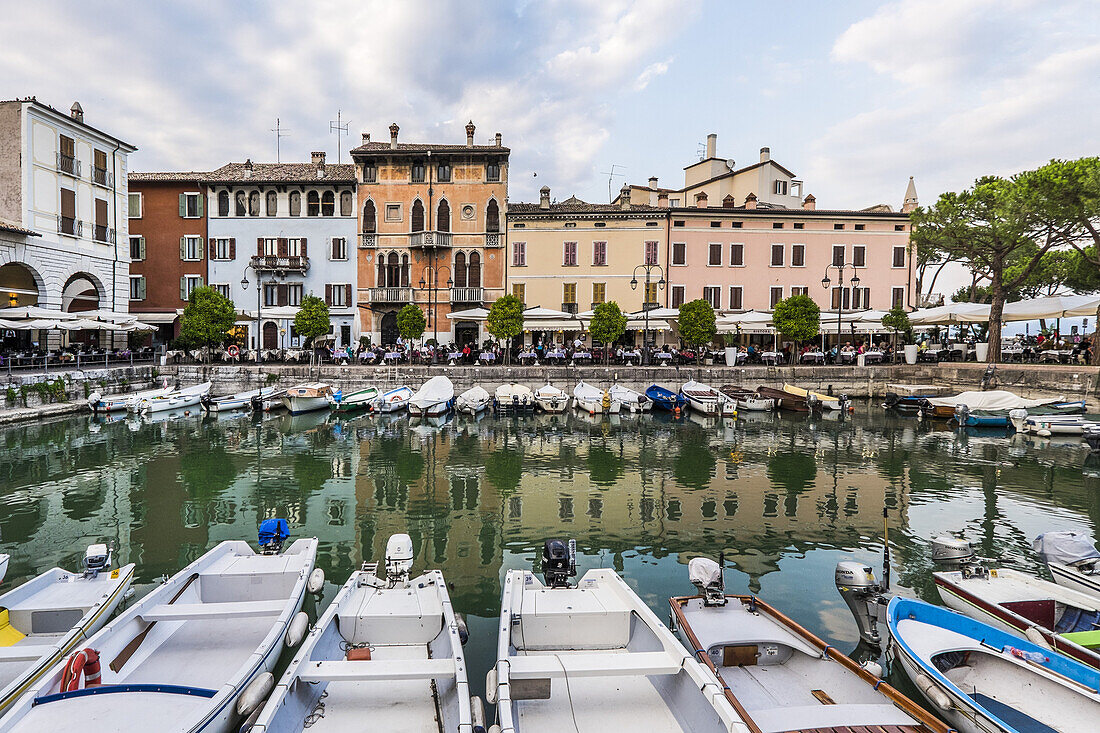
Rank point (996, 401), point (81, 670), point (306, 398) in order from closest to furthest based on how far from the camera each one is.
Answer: point (81, 670) < point (996, 401) < point (306, 398)

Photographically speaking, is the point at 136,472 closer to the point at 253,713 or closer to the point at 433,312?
the point at 253,713

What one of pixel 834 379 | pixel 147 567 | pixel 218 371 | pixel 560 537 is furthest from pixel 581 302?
pixel 147 567

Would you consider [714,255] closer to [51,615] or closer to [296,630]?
[296,630]

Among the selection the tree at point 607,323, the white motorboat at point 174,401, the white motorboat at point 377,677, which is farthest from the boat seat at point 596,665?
the tree at point 607,323

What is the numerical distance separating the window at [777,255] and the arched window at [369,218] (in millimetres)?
27430

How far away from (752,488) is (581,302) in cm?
2659

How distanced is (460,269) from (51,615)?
114ft

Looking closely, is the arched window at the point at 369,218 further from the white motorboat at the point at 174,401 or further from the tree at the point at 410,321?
the white motorboat at the point at 174,401

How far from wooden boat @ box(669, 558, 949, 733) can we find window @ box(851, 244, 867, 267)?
39.2 meters

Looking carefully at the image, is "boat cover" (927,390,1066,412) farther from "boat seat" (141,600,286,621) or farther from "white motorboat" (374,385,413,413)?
"boat seat" (141,600,286,621)

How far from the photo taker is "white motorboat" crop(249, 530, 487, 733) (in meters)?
4.55

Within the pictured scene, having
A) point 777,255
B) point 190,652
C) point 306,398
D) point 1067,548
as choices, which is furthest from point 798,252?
point 190,652

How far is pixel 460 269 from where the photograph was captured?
131 feet

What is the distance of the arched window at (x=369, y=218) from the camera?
39938mm
